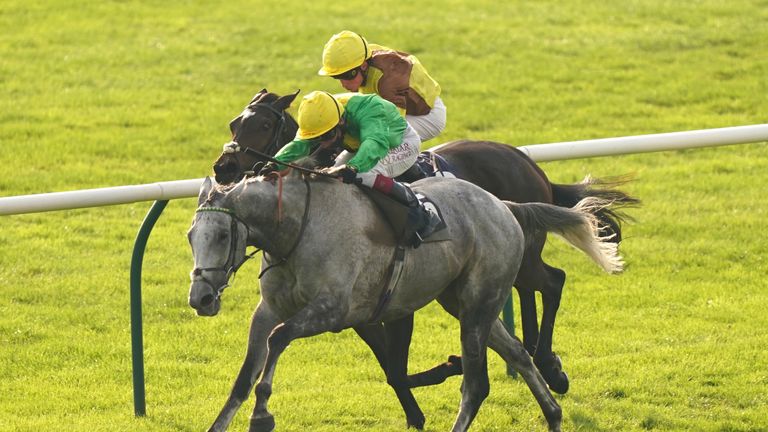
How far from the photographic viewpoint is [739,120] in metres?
13.9

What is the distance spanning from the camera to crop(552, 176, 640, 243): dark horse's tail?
296 inches

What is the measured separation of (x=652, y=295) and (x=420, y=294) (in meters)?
3.61

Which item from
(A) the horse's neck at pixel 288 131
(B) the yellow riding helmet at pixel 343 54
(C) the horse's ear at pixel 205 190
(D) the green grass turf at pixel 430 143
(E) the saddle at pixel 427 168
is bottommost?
(D) the green grass turf at pixel 430 143

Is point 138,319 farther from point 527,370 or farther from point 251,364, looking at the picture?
point 527,370

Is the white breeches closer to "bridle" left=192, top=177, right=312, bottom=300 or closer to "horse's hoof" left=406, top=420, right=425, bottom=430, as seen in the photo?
"bridle" left=192, top=177, right=312, bottom=300

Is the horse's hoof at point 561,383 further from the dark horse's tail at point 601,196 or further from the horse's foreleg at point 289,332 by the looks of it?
the horse's foreleg at point 289,332

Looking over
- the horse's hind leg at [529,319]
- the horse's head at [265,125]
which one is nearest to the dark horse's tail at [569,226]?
the horse's hind leg at [529,319]

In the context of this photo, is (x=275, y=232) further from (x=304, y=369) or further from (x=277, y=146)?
(x=304, y=369)

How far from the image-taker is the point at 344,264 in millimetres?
5629

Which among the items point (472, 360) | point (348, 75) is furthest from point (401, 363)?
point (348, 75)

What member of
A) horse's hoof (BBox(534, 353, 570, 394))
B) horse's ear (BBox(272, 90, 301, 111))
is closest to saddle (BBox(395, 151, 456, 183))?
horse's ear (BBox(272, 90, 301, 111))

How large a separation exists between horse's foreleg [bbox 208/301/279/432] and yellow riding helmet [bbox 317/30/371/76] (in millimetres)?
1397

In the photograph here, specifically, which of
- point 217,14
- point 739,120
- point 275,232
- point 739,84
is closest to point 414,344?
point 275,232

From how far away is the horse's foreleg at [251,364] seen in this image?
18.0 ft
